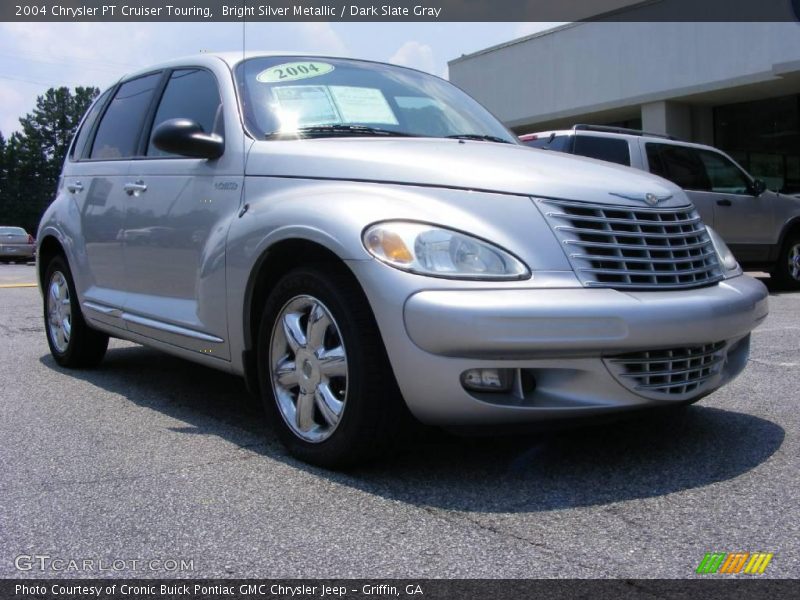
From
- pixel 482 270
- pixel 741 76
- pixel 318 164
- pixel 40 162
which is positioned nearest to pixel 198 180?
pixel 318 164

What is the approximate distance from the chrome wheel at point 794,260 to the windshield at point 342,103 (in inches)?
315

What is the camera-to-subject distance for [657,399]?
3264mm

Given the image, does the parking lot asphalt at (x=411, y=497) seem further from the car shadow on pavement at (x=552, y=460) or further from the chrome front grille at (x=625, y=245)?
the chrome front grille at (x=625, y=245)

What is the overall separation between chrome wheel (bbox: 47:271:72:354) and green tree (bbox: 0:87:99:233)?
70.3 m

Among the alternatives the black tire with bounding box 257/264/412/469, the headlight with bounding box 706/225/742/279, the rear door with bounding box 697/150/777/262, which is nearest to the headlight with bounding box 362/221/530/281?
the black tire with bounding box 257/264/412/469

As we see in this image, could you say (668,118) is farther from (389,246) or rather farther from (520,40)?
(389,246)

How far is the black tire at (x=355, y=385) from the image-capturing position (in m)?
3.21

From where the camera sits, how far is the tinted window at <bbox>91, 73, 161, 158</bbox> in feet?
17.0

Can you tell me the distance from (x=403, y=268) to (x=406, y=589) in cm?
112

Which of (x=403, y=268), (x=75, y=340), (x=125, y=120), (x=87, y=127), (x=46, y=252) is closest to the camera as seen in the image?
(x=403, y=268)

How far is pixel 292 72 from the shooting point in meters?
4.37

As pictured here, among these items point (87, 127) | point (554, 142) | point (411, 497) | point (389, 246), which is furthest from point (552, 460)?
point (554, 142)

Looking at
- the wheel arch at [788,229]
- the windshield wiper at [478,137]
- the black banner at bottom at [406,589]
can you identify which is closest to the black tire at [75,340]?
the windshield wiper at [478,137]

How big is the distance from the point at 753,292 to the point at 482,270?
128 cm
